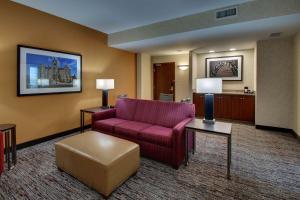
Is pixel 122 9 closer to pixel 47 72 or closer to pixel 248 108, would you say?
pixel 47 72

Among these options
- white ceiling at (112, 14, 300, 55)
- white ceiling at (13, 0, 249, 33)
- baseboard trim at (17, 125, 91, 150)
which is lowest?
baseboard trim at (17, 125, 91, 150)

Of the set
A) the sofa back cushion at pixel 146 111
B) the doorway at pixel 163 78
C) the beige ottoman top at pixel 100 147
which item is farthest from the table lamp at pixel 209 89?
the doorway at pixel 163 78

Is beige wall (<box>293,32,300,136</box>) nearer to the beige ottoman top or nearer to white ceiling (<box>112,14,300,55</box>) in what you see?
white ceiling (<box>112,14,300,55</box>)

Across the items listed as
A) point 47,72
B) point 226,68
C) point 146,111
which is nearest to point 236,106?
point 226,68

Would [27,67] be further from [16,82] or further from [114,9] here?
[114,9]

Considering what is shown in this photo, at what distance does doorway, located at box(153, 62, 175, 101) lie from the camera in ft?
22.2

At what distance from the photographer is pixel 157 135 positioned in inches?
101

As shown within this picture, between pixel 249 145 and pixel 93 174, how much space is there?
304 cm

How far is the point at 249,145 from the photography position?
3.35m

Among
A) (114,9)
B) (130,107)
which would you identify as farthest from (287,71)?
(114,9)

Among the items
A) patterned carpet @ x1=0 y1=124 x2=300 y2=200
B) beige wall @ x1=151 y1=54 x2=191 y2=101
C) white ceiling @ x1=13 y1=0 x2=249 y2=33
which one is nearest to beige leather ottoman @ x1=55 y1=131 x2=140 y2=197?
patterned carpet @ x1=0 y1=124 x2=300 y2=200

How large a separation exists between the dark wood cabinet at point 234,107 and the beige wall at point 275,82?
618 millimetres

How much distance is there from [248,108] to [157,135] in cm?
384

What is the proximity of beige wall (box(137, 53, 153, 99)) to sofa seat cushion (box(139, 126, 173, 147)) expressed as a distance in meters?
3.62
